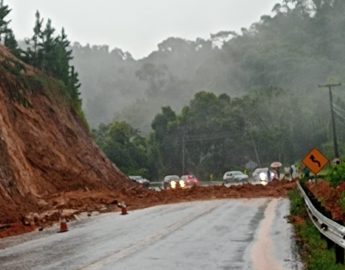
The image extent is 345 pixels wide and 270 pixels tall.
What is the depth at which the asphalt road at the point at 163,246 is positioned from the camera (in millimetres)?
11609

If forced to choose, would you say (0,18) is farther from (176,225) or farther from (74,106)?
(176,225)

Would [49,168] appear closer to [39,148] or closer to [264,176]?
[39,148]

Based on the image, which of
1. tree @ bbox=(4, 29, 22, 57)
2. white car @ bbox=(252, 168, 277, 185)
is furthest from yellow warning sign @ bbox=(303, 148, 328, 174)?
tree @ bbox=(4, 29, 22, 57)

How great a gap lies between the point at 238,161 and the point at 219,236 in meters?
74.5

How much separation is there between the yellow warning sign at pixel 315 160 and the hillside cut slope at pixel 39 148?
41.3 ft

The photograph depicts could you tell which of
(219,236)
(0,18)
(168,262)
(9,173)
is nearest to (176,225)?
(219,236)

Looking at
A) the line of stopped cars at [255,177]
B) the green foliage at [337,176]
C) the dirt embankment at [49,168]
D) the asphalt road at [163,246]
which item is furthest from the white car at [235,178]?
the asphalt road at [163,246]

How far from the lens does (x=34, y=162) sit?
39.2 metres

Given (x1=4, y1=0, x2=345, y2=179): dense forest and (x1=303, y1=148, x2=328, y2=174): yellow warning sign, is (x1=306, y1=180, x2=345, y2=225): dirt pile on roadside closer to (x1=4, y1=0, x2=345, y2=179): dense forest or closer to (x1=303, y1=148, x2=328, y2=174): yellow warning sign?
(x1=303, y1=148, x2=328, y2=174): yellow warning sign

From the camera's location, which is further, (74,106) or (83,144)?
(74,106)

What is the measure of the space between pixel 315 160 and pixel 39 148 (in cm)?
1920

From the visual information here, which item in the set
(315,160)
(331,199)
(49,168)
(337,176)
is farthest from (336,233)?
(49,168)

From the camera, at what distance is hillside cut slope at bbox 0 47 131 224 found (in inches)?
1219

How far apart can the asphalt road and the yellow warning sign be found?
5.91m
